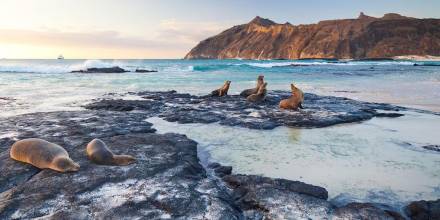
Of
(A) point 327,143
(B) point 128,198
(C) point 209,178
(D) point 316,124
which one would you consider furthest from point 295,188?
(D) point 316,124

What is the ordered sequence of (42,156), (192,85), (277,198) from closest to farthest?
(277,198), (42,156), (192,85)

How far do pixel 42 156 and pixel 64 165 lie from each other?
52 cm

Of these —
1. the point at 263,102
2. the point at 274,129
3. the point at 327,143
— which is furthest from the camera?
the point at 263,102

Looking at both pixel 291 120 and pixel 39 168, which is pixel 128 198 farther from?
pixel 291 120

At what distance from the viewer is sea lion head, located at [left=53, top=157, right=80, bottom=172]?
233 inches

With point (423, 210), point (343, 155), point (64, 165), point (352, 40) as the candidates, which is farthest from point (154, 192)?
point (352, 40)

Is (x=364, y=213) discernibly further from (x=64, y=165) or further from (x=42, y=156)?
(x=42, y=156)

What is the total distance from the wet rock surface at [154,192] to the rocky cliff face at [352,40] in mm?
137463

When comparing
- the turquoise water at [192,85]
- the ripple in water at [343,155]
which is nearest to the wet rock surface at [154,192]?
the ripple in water at [343,155]

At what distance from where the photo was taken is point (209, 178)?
5977mm

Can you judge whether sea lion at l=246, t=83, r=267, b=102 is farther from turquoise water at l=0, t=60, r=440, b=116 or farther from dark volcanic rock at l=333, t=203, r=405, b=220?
dark volcanic rock at l=333, t=203, r=405, b=220

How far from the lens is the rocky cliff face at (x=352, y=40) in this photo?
131375mm

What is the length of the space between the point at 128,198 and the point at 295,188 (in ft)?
7.63

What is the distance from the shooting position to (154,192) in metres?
5.18
